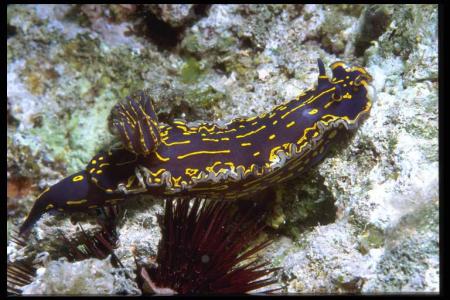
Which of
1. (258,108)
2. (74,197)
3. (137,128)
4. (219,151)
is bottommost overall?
(74,197)

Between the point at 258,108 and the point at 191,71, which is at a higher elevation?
the point at 191,71

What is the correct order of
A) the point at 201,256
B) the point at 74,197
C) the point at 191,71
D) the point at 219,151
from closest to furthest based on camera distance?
the point at 201,256, the point at 219,151, the point at 74,197, the point at 191,71

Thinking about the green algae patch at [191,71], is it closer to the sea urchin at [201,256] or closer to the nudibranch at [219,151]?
the nudibranch at [219,151]

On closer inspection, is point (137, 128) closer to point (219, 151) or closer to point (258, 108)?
point (219, 151)

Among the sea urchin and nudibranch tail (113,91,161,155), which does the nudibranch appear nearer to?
nudibranch tail (113,91,161,155)

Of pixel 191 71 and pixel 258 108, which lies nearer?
pixel 258 108

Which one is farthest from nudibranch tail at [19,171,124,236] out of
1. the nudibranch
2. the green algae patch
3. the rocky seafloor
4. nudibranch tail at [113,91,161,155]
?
the green algae patch

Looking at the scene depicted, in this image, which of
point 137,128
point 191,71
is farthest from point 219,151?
point 191,71
